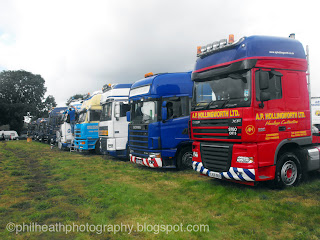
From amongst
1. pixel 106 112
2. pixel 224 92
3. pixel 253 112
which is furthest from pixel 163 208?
pixel 106 112

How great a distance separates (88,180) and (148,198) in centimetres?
308

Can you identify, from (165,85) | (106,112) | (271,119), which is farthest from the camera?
(106,112)

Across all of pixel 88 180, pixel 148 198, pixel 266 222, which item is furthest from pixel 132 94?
pixel 266 222

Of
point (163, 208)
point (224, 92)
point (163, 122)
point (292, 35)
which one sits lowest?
point (163, 208)

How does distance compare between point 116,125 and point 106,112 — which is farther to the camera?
point 106,112

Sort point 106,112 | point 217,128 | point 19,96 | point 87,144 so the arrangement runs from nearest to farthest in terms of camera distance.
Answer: point 217,128, point 106,112, point 87,144, point 19,96

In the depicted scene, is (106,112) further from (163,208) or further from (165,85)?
(163,208)

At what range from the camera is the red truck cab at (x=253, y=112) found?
19.7 ft

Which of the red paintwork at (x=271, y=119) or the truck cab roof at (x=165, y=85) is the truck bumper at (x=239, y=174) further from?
the truck cab roof at (x=165, y=85)

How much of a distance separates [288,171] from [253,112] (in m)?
2.09

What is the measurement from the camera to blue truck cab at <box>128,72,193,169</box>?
944 centimetres

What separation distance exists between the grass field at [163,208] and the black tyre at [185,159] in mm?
1131

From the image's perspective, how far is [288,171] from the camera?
6.80 metres

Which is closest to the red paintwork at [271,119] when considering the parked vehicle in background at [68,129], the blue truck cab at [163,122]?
the blue truck cab at [163,122]
